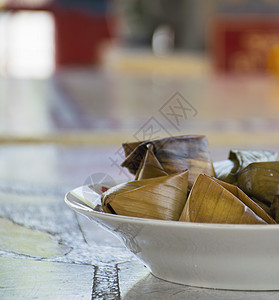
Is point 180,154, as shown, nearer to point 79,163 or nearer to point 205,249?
point 205,249

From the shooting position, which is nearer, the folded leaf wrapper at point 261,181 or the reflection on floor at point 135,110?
the folded leaf wrapper at point 261,181

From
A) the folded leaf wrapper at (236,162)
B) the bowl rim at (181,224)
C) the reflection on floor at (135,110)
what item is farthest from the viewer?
the reflection on floor at (135,110)

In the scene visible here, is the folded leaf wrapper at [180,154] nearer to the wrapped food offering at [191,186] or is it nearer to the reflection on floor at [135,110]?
the wrapped food offering at [191,186]

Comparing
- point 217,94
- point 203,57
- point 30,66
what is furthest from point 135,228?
point 30,66

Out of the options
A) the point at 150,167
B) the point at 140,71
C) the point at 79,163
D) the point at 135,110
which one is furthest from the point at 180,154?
the point at 140,71

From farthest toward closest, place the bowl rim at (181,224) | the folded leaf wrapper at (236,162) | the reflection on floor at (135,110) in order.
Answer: the reflection on floor at (135,110) < the folded leaf wrapper at (236,162) < the bowl rim at (181,224)

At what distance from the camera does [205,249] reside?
36 centimetres

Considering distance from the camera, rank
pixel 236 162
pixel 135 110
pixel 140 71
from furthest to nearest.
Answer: pixel 140 71 → pixel 135 110 → pixel 236 162

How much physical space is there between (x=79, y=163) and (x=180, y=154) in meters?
0.61

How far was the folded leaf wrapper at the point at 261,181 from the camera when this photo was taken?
0.39 metres

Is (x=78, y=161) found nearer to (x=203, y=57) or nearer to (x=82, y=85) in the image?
(x=82, y=85)

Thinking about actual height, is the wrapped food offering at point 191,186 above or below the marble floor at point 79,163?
above

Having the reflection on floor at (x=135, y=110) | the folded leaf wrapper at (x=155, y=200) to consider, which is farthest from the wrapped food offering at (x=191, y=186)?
the reflection on floor at (x=135, y=110)

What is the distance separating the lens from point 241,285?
369 mm
